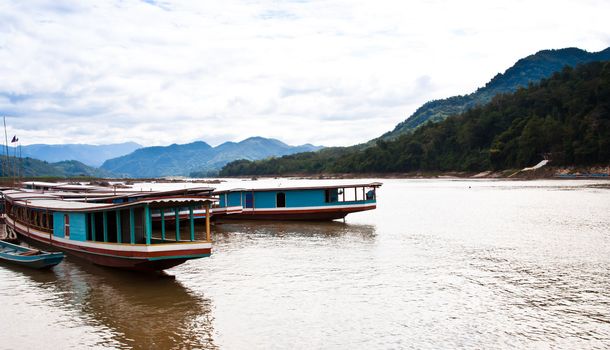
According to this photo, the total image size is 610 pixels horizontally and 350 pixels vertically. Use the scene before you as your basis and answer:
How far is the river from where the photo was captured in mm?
13914

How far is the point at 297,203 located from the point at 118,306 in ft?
81.1

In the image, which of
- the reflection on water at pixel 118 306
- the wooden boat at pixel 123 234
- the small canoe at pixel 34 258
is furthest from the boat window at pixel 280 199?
the small canoe at pixel 34 258

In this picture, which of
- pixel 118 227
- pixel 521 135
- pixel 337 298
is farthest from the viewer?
pixel 521 135

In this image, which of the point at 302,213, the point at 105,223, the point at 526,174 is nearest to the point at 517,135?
the point at 526,174

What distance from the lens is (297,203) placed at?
4100 cm

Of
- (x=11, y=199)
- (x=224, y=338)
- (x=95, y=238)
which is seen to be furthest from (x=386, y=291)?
(x=11, y=199)

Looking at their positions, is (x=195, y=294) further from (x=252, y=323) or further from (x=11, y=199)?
(x=11, y=199)

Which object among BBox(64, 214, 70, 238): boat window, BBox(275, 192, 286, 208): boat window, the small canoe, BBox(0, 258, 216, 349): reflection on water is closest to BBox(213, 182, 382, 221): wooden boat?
BBox(275, 192, 286, 208): boat window

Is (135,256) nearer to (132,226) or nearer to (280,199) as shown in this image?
(132,226)

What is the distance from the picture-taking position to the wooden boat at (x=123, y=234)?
61.9 feet

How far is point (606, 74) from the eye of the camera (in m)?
109

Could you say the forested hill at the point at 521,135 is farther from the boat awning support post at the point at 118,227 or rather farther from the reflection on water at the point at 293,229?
the boat awning support post at the point at 118,227

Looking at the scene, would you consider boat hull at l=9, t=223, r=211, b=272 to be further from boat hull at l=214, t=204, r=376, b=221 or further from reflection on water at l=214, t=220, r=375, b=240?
boat hull at l=214, t=204, r=376, b=221

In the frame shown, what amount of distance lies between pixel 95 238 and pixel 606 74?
378ft
